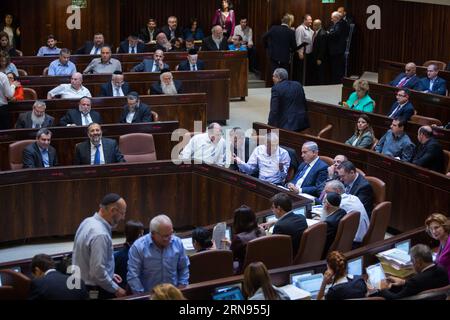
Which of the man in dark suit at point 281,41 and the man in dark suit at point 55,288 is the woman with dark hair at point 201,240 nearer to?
the man in dark suit at point 55,288

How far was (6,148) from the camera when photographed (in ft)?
32.2

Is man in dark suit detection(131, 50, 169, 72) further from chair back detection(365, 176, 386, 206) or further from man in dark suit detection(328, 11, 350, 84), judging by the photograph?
chair back detection(365, 176, 386, 206)

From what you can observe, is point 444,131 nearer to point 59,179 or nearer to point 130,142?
point 130,142

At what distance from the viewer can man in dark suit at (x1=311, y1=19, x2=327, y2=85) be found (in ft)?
53.9

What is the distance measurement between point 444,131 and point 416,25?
282 inches

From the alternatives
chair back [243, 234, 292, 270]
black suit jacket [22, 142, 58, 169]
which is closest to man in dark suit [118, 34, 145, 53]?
black suit jacket [22, 142, 58, 169]

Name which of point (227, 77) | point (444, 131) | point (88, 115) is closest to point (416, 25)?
point (227, 77)

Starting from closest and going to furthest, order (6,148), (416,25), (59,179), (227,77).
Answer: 1. (59,179)
2. (6,148)
3. (227,77)
4. (416,25)

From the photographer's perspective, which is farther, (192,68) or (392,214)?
(192,68)

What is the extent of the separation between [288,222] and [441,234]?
3.93 ft

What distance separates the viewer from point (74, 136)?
1006 centimetres

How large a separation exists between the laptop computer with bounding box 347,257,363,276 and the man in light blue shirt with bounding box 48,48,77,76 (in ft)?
25.8

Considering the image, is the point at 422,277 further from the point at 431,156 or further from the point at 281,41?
the point at 281,41
